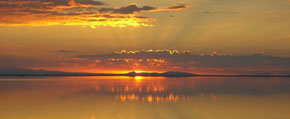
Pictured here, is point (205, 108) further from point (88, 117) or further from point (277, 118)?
point (88, 117)

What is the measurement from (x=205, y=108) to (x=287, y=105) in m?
8.94

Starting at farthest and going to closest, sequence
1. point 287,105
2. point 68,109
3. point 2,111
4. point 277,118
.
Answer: point 287,105 < point 68,109 < point 2,111 < point 277,118

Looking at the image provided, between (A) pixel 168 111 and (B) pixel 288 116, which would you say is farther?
(A) pixel 168 111

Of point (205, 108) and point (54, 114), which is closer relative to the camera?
point (54, 114)

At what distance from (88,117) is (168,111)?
766 centimetres

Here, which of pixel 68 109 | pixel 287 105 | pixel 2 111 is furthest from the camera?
pixel 287 105

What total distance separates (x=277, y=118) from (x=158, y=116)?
30.4 ft

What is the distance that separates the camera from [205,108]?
3844cm

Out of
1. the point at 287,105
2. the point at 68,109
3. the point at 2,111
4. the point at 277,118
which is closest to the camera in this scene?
the point at 277,118

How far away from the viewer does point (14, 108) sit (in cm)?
3744

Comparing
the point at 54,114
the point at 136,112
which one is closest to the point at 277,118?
the point at 136,112

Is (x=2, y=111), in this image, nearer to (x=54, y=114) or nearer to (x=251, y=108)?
(x=54, y=114)

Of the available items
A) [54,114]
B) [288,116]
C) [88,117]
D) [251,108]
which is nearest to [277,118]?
[288,116]

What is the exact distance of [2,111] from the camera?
34.9m
